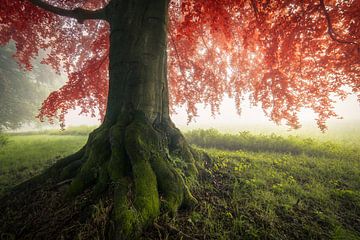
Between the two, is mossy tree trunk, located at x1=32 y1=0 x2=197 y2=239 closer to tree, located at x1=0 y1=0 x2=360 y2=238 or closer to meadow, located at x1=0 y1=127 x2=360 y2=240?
tree, located at x1=0 y1=0 x2=360 y2=238

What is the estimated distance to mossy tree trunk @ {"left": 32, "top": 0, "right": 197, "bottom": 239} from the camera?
281 cm

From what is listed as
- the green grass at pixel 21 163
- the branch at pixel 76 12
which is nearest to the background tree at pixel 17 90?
the green grass at pixel 21 163

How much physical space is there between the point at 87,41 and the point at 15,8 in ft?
14.8

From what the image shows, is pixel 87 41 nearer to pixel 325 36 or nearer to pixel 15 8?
pixel 15 8

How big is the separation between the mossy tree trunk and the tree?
0.06 feet

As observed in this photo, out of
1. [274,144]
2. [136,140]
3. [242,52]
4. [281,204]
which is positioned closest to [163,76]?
[136,140]

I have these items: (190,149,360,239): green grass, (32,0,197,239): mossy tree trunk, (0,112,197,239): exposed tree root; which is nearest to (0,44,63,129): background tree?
(32,0,197,239): mossy tree trunk

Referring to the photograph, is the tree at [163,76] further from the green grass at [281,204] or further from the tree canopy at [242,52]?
the green grass at [281,204]

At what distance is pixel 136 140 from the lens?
341 cm

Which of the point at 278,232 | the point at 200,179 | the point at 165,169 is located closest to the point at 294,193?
the point at 278,232

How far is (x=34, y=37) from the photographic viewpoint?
8.32 meters

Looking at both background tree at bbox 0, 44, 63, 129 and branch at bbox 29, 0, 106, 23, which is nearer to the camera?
branch at bbox 29, 0, 106, 23

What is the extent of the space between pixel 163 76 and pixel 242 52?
4973 millimetres

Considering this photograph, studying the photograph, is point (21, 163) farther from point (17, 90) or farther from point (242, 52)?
point (17, 90)
